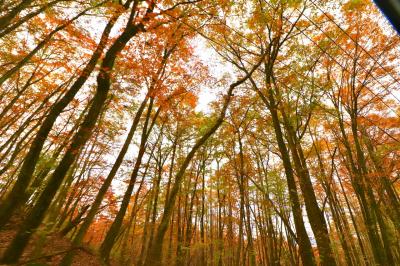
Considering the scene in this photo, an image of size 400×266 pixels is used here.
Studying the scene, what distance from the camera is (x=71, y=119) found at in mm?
15297

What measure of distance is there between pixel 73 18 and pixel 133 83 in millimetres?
3686

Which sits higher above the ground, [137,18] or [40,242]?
[137,18]

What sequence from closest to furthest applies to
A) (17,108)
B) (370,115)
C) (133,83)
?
(133,83)
(370,115)
(17,108)

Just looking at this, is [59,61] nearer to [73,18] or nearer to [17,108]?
[73,18]

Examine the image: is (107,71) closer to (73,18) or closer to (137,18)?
(137,18)

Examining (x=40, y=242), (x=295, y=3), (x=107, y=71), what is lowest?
(x=40, y=242)

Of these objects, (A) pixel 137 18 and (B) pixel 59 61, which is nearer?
(A) pixel 137 18

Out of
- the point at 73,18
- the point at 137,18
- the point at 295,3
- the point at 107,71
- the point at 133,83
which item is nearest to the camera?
the point at 107,71

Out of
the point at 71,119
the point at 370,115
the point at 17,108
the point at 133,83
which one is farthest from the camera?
the point at 71,119

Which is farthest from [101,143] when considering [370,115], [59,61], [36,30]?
[370,115]

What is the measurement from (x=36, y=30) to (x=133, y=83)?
442 centimetres

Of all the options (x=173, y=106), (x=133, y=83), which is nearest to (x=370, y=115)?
(x=173, y=106)

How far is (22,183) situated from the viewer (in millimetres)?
5934

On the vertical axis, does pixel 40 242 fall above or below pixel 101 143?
below
